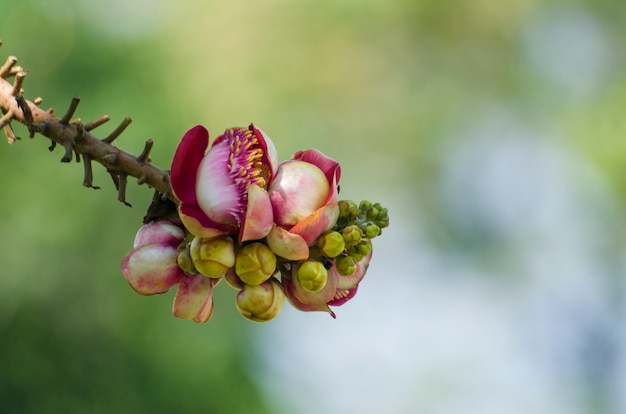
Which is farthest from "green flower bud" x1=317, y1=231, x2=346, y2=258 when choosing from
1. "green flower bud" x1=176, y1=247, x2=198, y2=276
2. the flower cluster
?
"green flower bud" x1=176, y1=247, x2=198, y2=276

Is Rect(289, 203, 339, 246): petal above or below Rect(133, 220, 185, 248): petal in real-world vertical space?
above

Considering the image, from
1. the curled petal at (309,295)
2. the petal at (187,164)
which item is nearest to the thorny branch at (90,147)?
the petal at (187,164)

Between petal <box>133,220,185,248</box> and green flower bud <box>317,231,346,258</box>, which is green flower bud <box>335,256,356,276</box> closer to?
green flower bud <box>317,231,346,258</box>

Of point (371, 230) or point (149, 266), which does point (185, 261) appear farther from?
point (371, 230)

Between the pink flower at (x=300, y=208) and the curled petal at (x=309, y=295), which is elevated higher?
the pink flower at (x=300, y=208)

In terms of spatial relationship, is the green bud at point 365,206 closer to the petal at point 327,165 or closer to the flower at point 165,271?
the petal at point 327,165

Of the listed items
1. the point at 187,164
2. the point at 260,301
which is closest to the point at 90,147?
the point at 187,164

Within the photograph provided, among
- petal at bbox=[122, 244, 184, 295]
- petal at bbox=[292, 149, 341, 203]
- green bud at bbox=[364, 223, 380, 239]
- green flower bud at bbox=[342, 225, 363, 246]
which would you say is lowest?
petal at bbox=[122, 244, 184, 295]
